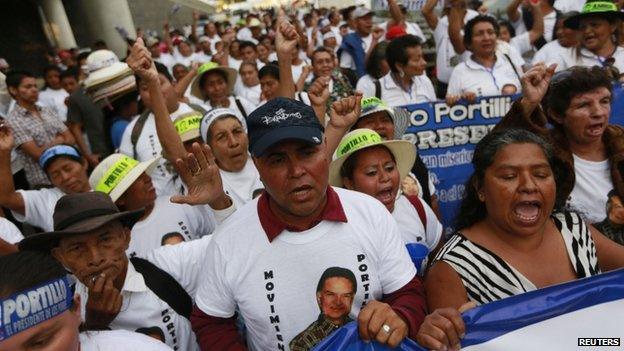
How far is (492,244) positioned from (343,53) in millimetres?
6228

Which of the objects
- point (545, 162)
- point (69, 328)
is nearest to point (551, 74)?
point (545, 162)

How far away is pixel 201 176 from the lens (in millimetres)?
2283

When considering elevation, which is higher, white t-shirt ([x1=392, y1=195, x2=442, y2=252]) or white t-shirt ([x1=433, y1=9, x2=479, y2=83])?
white t-shirt ([x1=433, y1=9, x2=479, y2=83])

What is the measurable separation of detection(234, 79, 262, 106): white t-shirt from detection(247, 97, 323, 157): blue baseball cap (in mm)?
4545

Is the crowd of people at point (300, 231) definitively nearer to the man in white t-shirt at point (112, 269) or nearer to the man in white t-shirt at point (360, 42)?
the man in white t-shirt at point (112, 269)

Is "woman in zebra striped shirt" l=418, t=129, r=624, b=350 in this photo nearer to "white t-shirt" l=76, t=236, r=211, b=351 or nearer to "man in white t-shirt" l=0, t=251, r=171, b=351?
"white t-shirt" l=76, t=236, r=211, b=351

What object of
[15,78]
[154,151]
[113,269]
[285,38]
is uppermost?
[15,78]

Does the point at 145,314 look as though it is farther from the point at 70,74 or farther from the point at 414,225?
the point at 70,74

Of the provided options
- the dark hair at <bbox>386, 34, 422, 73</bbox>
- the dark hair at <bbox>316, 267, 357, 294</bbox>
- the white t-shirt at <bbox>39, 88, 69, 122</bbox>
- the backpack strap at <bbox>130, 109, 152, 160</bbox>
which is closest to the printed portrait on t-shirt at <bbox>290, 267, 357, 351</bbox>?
the dark hair at <bbox>316, 267, 357, 294</bbox>

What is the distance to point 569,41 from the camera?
4848 millimetres

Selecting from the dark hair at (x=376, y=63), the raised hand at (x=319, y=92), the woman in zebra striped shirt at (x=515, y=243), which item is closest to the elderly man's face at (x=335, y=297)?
the woman in zebra striped shirt at (x=515, y=243)

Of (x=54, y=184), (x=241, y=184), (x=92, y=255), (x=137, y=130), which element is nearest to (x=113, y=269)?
(x=92, y=255)

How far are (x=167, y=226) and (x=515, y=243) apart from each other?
74.0 inches

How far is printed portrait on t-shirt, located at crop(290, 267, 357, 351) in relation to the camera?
66.5 inches
